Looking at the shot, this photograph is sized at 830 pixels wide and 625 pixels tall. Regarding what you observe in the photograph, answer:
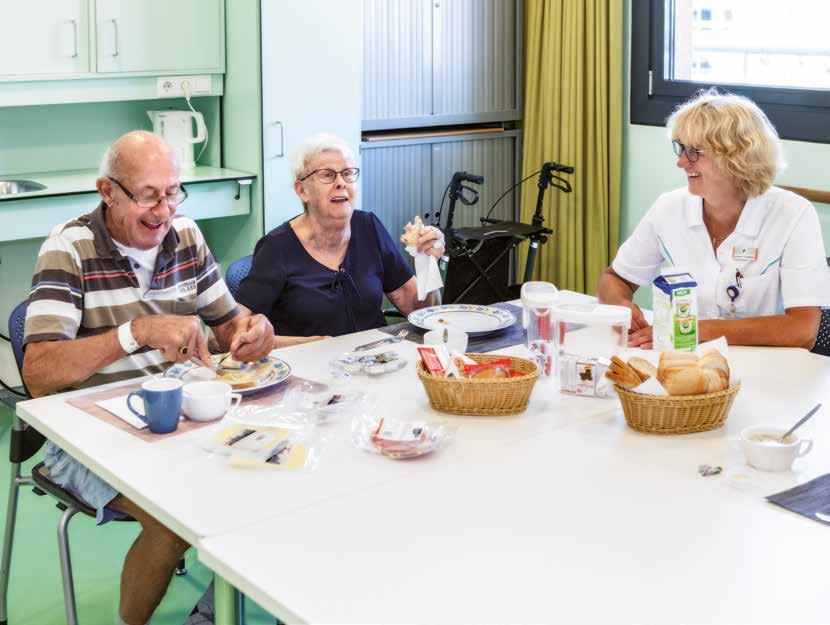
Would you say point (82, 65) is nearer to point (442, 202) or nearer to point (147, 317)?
point (442, 202)

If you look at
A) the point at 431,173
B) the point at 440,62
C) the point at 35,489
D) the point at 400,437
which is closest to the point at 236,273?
the point at 35,489

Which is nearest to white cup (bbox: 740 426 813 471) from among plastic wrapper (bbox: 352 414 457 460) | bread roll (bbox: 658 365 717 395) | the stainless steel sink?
bread roll (bbox: 658 365 717 395)

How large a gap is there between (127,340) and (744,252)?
1465mm

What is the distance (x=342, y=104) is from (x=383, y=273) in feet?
4.98

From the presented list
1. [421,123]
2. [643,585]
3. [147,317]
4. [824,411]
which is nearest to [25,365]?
[147,317]

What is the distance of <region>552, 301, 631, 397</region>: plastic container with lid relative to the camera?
217 centimetres

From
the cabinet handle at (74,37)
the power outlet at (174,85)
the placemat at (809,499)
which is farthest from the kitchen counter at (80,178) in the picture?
the placemat at (809,499)

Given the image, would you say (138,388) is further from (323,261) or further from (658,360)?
(658,360)

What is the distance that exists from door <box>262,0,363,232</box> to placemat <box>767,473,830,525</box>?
2.78 metres

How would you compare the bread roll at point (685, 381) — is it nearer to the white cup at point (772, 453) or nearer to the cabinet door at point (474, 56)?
the white cup at point (772, 453)

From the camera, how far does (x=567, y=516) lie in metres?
1.63

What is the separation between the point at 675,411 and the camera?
6.37ft

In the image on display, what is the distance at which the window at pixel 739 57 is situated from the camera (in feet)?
13.5

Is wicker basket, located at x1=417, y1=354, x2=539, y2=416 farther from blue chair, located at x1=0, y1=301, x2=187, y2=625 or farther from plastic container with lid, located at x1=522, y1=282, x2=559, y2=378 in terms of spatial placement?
blue chair, located at x1=0, y1=301, x2=187, y2=625
